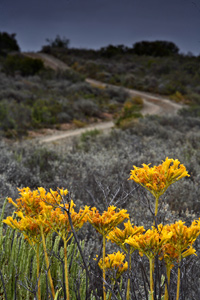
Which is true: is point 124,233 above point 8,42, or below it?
below

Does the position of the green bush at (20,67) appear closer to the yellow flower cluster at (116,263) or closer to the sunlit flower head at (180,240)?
the yellow flower cluster at (116,263)

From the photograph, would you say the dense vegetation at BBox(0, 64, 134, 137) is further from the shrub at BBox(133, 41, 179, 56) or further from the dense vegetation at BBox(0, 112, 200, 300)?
the shrub at BBox(133, 41, 179, 56)

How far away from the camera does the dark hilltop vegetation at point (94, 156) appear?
1707mm

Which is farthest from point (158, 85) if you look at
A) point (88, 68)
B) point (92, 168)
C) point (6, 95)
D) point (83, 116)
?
point (92, 168)

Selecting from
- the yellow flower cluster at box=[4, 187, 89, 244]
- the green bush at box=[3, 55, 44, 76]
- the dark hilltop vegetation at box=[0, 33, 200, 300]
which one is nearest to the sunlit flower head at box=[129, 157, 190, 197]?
the dark hilltop vegetation at box=[0, 33, 200, 300]

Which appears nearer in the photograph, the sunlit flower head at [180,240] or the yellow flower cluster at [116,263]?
the sunlit flower head at [180,240]

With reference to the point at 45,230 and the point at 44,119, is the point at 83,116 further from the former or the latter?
the point at 45,230

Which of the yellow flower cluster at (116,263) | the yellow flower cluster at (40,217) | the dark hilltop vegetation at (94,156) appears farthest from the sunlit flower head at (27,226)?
the yellow flower cluster at (116,263)

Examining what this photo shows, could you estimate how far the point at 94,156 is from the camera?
19.8ft

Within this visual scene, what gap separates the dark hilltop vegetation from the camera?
67.2 inches

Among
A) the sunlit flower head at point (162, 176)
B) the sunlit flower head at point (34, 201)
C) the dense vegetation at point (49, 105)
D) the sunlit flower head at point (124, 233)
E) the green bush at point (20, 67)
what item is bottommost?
the sunlit flower head at point (124, 233)

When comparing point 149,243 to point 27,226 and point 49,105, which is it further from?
point 49,105

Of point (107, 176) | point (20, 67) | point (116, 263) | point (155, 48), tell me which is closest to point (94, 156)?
point (107, 176)

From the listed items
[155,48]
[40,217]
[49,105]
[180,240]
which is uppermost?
[155,48]
